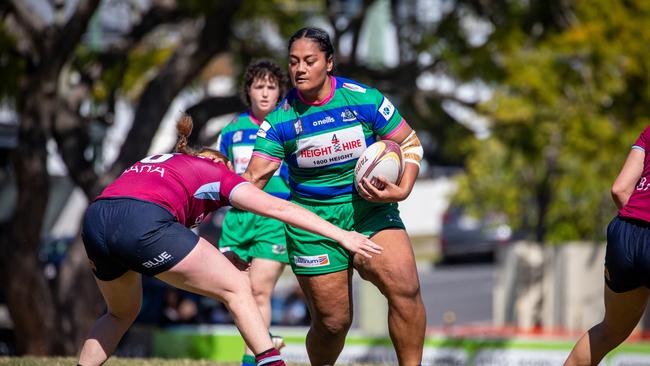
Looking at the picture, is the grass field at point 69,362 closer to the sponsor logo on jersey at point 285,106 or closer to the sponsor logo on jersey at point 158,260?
the sponsor logo on jersey at point 158,260

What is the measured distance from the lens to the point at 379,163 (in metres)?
6.05

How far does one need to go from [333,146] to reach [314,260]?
683mm

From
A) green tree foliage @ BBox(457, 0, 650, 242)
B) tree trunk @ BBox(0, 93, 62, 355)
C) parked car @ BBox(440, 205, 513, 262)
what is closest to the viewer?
tree trunk @ BBox(0, 93, 62, 355)

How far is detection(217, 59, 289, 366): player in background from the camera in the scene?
7.86 metres

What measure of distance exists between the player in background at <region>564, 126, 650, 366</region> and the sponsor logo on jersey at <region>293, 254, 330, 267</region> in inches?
59.5

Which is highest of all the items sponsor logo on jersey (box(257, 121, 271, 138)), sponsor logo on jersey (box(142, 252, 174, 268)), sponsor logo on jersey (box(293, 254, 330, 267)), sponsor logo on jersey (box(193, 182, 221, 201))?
sponsor logo on jersey (box(257, 121, 271, 138))

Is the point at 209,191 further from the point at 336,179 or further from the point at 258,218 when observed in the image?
the point at 258,218

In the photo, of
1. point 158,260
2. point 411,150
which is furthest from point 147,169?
point 411,150

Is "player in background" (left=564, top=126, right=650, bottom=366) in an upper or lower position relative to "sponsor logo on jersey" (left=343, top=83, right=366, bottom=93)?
lower

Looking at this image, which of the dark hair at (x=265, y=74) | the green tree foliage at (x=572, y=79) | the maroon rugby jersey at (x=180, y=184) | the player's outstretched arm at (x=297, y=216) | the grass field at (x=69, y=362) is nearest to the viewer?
the player's outstretched arm at (x=297, y=216)

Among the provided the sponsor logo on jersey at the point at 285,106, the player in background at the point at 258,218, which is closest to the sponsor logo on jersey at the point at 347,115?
the sponsor logo on jersey at the point at 285,106

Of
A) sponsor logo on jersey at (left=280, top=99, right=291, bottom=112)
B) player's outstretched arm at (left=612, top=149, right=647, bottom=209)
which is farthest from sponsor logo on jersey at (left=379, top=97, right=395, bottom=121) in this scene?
player's outstretched arm at (left=612, top=149, right=647, bottom=209)

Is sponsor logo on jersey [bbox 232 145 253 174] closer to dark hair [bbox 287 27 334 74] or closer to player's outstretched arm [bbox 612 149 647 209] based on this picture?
dark hair [bbox 287 27 334 74]

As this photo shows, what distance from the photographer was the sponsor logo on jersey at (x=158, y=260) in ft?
18.3
